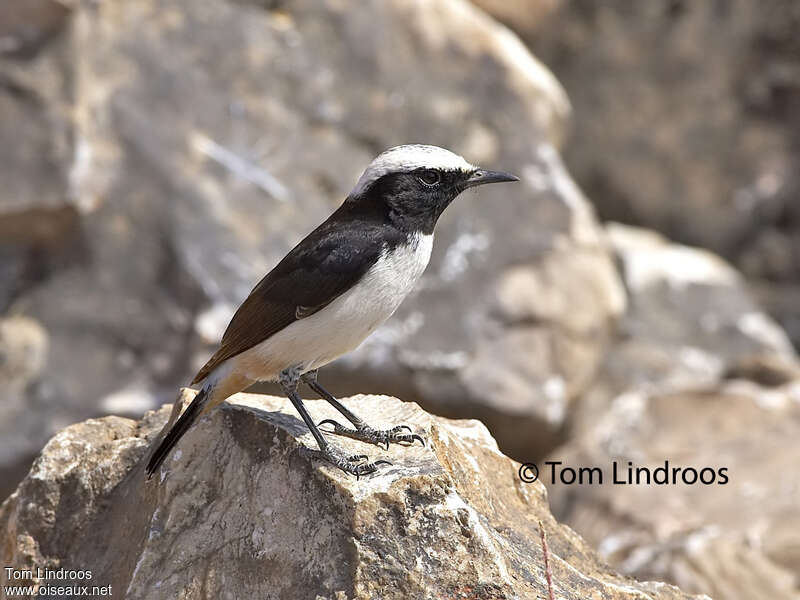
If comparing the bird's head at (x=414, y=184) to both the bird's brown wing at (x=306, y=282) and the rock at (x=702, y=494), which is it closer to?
the bird's brown wing at (x=306, y=282)

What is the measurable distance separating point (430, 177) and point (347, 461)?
148 cm

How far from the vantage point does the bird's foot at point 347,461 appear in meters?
4.61

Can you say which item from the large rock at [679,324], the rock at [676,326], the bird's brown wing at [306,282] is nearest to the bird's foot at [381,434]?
the bird's brown wing at [306,282]

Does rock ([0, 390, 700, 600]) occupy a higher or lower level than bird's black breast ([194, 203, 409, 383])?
lower

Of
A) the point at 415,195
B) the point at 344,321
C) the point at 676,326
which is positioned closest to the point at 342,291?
the point at 344,321

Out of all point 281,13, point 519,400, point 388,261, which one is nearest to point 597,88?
point 281,13

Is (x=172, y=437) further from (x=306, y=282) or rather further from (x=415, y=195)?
(x=415, y=195)

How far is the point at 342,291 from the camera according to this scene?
4.96m

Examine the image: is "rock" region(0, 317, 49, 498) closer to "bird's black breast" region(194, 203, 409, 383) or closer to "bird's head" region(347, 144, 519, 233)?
"bird's black breast" region(194, 203, 409, 383)

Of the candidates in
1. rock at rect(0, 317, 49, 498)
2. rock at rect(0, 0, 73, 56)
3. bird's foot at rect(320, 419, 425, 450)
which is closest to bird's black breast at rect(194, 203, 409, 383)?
bird's foot at rect(320, 419, 425, 450)

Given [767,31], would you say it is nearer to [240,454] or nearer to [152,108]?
[152,108]

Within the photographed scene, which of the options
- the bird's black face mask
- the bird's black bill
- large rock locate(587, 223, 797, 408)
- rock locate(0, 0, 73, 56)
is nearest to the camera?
the bird's black face mask

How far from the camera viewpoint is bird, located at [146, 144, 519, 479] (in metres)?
4.94

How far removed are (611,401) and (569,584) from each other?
634 centimetres
